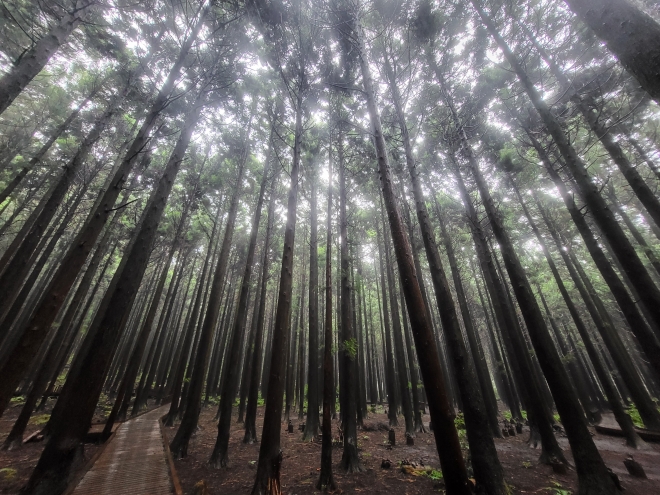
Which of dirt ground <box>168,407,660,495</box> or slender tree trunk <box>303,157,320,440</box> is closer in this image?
dirt ground <box>168,407,660,495</box>

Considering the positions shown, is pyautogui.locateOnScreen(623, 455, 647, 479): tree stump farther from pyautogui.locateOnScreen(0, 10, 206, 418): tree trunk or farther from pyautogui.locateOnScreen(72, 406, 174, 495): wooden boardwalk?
pyautogui.locateOnScreen(0, 10, 206, 418): tree trunk

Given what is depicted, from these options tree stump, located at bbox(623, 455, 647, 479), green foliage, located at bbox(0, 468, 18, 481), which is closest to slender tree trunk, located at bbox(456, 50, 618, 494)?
tree stump, located at bbox(623, 455, 647, 479)

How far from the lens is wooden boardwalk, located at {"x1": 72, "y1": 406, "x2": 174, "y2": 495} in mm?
4082

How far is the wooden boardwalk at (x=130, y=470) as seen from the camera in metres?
4.08

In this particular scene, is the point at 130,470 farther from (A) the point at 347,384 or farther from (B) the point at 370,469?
(B) the point at 370,469

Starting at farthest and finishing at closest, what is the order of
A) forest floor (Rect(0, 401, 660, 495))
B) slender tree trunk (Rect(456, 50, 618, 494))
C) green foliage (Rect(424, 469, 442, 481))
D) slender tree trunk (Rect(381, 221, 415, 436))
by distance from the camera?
1. slender tree trunk (Rect(381, 221, 415, 436))
2. green foliage (Rect(424, 469, 442, 481))
3. forest floor (Rect(0, 401, 660, 495))
4. slender tree trunk (Rect(456, 50, 618, 494))

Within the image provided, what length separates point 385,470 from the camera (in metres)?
7.83

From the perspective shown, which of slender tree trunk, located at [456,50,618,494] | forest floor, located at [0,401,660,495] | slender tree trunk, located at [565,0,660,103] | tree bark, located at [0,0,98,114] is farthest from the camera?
forest floor, located at [0,401,660,495]

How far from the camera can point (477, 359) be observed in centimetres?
1207

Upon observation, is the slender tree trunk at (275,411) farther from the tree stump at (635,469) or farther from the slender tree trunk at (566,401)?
the tree stump at (635,469)

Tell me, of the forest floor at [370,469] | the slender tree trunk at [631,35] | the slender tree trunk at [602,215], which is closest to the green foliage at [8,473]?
the forest floor at [370,469]

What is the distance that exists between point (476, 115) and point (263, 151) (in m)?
9.82

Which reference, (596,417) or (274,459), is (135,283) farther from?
(596,417)

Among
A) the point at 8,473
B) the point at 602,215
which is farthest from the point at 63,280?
the point at 602,215
